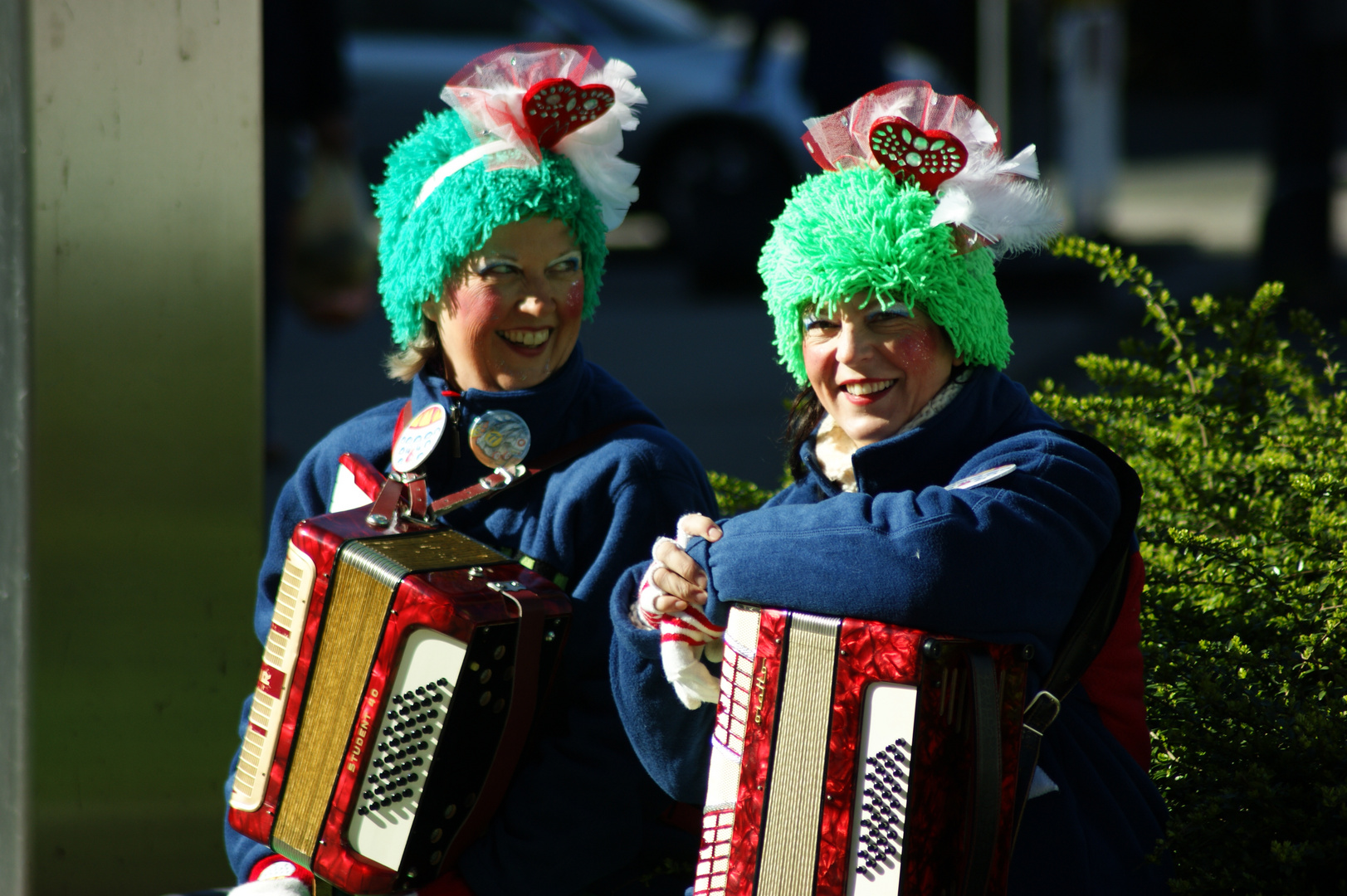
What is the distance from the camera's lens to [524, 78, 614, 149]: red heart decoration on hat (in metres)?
2.60

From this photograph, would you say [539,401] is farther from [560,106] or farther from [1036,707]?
[1036,707]

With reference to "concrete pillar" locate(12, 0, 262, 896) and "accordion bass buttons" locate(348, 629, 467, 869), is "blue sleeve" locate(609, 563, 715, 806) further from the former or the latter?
"concrete pillar" locate(12, 0, 262, 896)

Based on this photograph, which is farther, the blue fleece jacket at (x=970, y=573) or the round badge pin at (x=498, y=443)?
the round badge pin at (x=498, y=443)

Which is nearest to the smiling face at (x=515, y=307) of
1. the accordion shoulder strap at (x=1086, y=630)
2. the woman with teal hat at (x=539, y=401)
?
the woman with teal hat at (x=539, y=401)

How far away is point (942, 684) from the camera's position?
6.28 ft

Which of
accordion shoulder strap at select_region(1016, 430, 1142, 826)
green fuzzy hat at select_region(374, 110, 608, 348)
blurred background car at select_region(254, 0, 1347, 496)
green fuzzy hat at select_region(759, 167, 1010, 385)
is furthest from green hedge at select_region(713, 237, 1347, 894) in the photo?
blurred background car at select_region(254, 0, 1347, 496)

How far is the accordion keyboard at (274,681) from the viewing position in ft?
8.20

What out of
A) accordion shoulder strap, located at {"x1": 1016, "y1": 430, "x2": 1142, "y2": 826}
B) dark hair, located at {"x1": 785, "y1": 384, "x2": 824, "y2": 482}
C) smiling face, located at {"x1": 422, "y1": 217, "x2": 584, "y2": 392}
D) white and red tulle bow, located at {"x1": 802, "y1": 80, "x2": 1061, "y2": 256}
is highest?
white and red tulle bow, located at {"x1": 802, "y1": 80, "x2": 1061, "y2": 256}

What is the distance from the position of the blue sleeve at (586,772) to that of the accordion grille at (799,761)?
52 centimetres

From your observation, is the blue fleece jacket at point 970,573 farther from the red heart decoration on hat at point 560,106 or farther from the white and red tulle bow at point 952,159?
the red heart decoration on hat at point 560,106

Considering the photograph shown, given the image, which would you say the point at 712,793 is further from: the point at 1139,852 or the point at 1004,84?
the point at 1004,84

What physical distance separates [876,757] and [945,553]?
26cm

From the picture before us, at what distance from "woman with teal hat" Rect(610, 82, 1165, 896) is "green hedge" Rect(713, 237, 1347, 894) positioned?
15 cm

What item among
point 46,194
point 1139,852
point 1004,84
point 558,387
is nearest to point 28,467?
point 46,194
